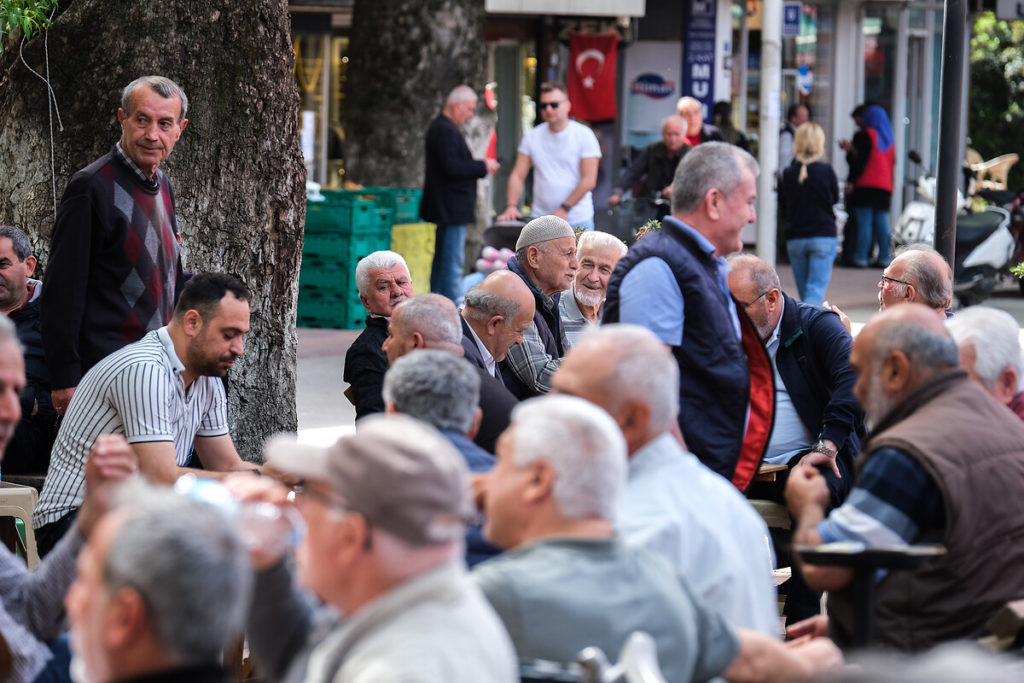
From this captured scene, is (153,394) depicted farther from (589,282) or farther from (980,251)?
(980,251)

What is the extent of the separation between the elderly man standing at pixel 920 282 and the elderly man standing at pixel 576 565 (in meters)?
3.57

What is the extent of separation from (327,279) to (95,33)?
635cm

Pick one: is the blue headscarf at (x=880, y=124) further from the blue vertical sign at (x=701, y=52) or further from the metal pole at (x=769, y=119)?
the metal pole at (x=769, y=119)

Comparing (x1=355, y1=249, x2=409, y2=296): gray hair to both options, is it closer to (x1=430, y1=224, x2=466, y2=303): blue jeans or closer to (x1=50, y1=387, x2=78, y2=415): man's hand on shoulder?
(x1=50, y1=387, x2=78, y2=415): man's hand on shoulder

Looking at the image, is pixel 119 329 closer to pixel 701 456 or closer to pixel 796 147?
pixel 701 456

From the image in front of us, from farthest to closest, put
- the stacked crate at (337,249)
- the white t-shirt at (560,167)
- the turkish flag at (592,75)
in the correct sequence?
the turkish flag at (592,75), the stacked crate at (337,249), the white t-shirt at (560,167)

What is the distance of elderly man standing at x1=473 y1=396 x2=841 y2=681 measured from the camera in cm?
Result: 310

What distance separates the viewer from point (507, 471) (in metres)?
3.29

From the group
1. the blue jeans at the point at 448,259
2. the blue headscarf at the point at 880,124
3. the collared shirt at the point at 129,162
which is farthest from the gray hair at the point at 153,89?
the blue headscarf at the point at 880,124

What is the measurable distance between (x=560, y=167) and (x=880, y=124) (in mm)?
8724

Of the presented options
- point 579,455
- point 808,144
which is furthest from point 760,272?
point 808,144

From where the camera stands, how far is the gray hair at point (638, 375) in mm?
3783

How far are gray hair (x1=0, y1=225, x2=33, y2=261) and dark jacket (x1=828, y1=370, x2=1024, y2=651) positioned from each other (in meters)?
3.94

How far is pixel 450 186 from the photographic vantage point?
42.1ft
